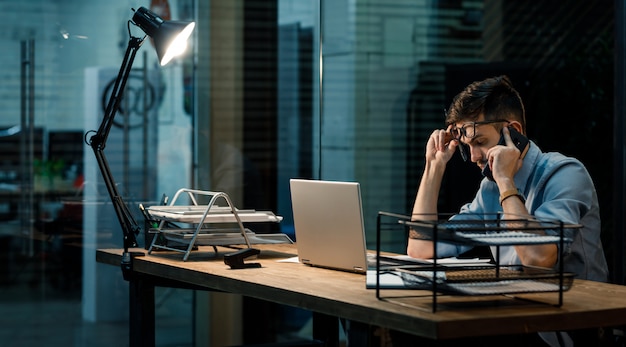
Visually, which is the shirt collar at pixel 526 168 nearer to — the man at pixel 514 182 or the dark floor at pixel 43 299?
the man at pixel 514 182

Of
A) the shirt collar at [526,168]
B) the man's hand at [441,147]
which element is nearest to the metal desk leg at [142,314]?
the man's hand at [441,147]

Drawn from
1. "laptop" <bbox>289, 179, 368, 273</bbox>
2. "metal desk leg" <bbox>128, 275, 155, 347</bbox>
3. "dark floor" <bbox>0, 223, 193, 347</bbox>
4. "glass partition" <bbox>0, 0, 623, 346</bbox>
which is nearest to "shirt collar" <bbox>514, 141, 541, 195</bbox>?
"laptop" <bbox>289, 179, 368, 273</bbox>

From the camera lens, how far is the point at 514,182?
312 centimetres

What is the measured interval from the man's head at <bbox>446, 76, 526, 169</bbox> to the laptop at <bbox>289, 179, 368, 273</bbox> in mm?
543

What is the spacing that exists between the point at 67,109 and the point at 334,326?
90.5 inches

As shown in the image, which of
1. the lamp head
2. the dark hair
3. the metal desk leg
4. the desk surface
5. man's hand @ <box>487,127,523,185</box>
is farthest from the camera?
the lamp head

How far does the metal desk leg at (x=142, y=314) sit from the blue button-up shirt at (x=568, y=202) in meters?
1.12

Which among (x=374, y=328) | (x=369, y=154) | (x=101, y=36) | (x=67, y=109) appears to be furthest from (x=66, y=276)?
(x=374, y=328)

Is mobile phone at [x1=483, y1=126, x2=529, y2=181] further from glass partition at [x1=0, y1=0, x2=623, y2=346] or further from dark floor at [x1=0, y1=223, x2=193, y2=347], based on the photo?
dark floor at [x1=0, y1=223, x2=193, y2=347]

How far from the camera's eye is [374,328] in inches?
91.7

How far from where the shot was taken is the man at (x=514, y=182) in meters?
2.88

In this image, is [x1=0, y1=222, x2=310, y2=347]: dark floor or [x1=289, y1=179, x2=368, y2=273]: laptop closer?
[x1=289, y1=179, x2=368, y2=273]: laptop

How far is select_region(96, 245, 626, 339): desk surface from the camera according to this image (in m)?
2.15

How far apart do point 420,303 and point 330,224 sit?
2.20 ft
